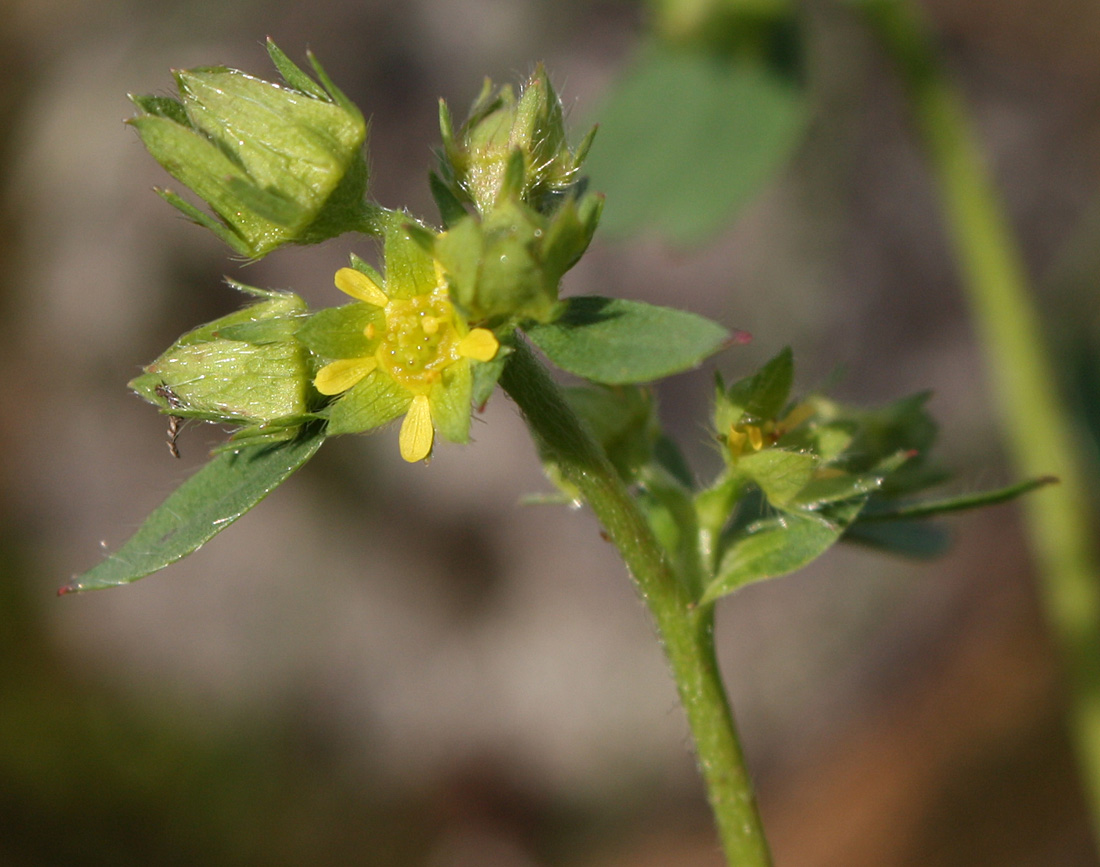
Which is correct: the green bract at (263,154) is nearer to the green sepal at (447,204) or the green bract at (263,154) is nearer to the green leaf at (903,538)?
the green sepal at (447,204)

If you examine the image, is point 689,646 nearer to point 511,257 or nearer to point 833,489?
point 833,489

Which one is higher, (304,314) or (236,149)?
(236,149)

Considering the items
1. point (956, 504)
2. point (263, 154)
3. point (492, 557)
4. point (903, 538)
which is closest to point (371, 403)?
point (263, 154)

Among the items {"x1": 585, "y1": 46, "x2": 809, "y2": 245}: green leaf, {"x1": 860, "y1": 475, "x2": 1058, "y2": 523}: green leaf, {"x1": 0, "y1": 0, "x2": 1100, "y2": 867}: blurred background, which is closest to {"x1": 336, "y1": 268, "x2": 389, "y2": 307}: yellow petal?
{"x1": 860, "y1": 475, "x2": 1058, "y2": 523}: green leaf

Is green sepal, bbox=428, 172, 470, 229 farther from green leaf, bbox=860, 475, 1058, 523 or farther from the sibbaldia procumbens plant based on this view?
green leaf, bbox=860, 475, 1058, 523

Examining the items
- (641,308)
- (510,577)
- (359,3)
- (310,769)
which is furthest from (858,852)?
(359,3)

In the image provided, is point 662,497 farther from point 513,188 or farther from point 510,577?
point 510,577

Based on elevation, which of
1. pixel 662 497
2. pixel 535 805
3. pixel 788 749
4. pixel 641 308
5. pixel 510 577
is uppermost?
pixel 641 308

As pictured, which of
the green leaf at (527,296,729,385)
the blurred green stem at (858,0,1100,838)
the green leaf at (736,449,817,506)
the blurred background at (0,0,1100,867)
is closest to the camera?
the green leaf at (527,296,729,385)
